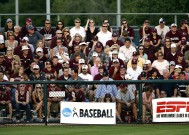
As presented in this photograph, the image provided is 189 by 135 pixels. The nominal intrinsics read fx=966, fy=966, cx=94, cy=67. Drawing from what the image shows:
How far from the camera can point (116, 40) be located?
30.4 metres

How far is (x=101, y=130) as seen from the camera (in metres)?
24.6

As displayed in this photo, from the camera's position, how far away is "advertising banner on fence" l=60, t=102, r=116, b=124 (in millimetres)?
25641

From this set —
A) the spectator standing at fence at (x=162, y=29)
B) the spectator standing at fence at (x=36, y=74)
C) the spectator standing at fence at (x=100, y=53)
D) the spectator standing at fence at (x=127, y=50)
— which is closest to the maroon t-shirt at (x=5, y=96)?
the spectator standing at fence at (x=36, y=74)

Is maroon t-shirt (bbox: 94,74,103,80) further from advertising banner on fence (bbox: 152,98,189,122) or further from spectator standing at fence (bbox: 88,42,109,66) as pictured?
advertising banner on fence (bbox: 152,98,189,122)

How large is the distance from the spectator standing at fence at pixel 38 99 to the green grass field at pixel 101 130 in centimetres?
41

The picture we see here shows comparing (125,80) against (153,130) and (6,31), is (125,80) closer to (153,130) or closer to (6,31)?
(153,130)

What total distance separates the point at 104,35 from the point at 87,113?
230 inches

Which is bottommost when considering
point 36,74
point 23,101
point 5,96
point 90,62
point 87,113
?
point 87,113

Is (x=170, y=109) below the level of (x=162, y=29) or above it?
below

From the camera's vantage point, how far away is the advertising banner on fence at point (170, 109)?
2562cm

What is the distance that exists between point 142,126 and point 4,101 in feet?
12.2

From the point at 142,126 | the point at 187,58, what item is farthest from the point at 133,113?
the point at 187,58

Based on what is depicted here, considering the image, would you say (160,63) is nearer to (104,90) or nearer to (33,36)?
(104,90)

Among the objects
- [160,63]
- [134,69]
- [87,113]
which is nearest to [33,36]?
[134,69]
